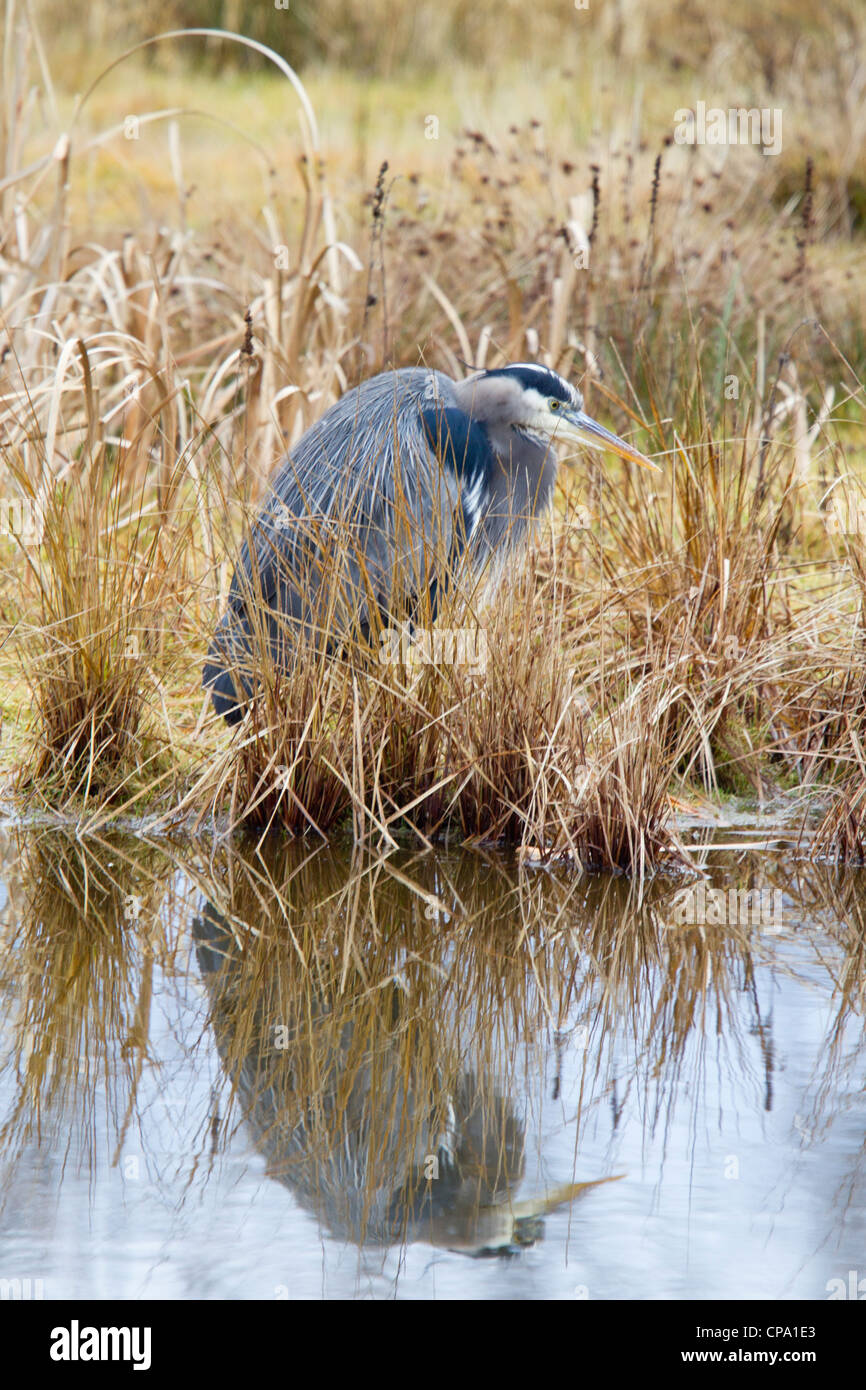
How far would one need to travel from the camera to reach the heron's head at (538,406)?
4270mm

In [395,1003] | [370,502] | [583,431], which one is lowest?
[395,1003]

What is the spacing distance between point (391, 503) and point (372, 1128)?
1.92 meters

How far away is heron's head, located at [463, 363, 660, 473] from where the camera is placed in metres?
4.27

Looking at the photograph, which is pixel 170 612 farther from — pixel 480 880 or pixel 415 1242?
pixel 415 1242

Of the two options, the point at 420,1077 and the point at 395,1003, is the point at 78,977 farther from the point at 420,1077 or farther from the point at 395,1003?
the point at 420,1077

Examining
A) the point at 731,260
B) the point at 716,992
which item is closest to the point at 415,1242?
the point at 716,992

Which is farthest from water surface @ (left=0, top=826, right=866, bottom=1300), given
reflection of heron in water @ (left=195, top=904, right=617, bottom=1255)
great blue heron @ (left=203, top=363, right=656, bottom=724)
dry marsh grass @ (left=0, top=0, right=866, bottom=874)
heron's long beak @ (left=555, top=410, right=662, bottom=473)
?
heron's long beak @ (left=555, top=410, right=662, bottom=473)

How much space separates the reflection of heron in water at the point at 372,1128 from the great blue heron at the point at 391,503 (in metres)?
1.11

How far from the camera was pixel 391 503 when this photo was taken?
4.03m

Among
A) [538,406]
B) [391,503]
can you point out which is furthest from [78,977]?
[538,406]

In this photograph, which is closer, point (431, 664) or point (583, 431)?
point (431, 664)

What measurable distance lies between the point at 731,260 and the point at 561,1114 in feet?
16.7

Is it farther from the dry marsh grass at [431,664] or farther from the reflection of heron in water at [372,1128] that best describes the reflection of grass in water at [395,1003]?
the dry marsh grass at [431,664]

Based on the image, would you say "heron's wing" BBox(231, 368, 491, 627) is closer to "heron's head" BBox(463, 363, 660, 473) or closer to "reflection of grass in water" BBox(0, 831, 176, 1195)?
"heron's head" BBox(463, 363, 660, 473)
